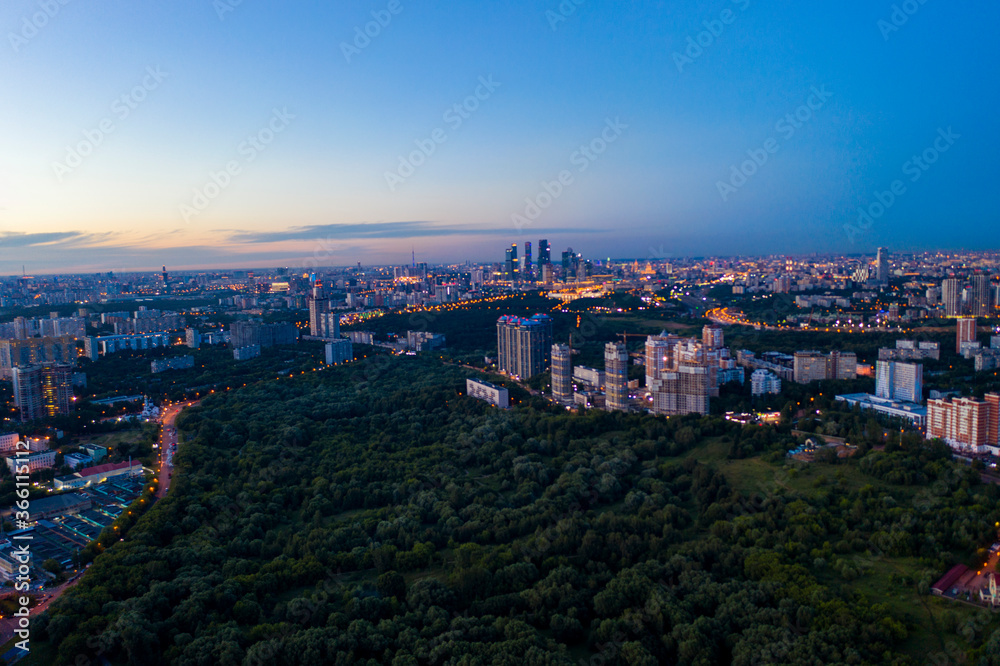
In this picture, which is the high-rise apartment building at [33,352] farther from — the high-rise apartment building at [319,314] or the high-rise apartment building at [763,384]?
the high-rise apartment building at [763,384]

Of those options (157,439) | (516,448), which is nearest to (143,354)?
Result: (157,439)

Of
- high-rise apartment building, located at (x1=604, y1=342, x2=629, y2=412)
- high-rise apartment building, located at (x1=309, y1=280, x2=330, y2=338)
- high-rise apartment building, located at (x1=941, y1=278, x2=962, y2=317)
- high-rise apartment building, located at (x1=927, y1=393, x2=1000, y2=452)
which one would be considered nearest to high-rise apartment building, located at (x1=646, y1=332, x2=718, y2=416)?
high-rise apartment building, located at (x1=604, y1=342, x2=629, y2=412)

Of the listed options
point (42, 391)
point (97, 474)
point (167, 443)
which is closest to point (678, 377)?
point (167, 443)

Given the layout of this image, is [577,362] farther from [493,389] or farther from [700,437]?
[700,437]

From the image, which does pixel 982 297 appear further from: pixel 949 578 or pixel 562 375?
pixel 949 578

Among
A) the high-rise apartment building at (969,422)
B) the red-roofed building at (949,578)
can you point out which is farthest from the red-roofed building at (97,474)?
the high-rise apartment building at (969,422)

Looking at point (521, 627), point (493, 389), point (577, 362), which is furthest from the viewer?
point (577, 362)
